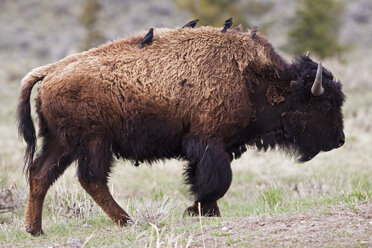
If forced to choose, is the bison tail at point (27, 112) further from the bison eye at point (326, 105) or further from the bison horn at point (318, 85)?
the bison eye at point (326, 105)

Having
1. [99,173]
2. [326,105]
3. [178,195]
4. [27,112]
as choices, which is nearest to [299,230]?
[99,173]

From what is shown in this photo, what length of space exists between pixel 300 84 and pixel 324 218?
2.09 meters

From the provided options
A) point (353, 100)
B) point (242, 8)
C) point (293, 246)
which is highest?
point (242, 8)

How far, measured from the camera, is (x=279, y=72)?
6.84 metres

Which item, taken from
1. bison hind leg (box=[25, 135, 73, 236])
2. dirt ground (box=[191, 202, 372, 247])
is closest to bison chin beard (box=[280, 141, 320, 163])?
dirt ground (box=[191, 202, 372, 247])

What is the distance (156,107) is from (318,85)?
1.84 meters

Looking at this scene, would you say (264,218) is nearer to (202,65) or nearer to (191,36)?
(202,65)

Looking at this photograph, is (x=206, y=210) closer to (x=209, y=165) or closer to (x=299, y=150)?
(x=209, y=165)

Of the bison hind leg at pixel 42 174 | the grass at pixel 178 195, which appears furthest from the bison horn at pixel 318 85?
the bison hind leg at pixel 42 174

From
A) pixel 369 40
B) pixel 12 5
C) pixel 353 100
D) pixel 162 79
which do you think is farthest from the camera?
pixel 12 5

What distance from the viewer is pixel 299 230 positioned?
482 centimetres

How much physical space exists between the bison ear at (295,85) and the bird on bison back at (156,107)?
0.02 m

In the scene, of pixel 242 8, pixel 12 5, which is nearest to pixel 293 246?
pixel 242 8

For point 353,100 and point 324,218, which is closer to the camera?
point 324,218
